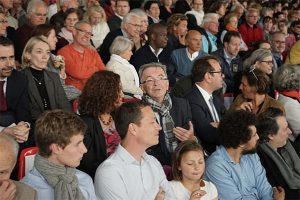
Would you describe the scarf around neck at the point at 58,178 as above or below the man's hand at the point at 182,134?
above

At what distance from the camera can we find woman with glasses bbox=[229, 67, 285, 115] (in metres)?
4.38

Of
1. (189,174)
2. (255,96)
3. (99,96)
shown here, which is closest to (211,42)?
(255,96)

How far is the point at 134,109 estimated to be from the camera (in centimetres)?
291

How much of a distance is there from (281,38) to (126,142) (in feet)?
15.9

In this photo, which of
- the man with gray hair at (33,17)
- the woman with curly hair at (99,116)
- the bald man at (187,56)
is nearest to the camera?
the woman with curly hair at (99,116)

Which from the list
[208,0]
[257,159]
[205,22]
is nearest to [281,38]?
[205,22]

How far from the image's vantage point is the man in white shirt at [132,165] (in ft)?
9.00

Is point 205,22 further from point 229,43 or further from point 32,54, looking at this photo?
point 32,54

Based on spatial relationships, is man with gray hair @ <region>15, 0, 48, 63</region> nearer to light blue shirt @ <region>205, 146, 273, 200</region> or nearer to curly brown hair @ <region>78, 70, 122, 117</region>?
curly brown hair @ <region>78, 70, 122, 117</region>

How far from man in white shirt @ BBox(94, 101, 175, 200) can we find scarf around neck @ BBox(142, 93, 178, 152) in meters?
0.64

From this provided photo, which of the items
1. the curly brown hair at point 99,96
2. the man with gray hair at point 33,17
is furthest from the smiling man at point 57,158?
the man with gray hair at point 33,17

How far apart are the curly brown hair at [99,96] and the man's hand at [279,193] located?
124 centimetres

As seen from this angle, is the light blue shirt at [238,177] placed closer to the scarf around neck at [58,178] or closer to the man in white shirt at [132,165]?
the man in white shirt at [132,165]

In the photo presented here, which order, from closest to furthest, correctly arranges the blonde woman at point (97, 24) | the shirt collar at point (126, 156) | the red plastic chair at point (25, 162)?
the shirt collar at point (126, 156) → the red plastic chair at point (25, 162) → the blonde woman at point (97, 24)
